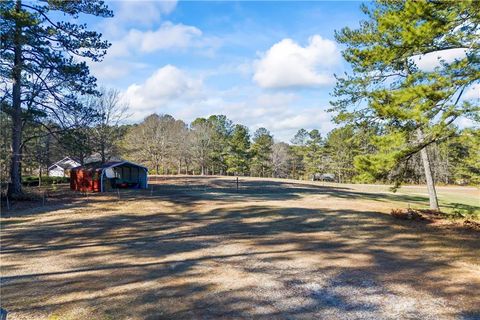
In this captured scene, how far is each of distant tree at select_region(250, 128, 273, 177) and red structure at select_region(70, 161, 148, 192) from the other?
112ft

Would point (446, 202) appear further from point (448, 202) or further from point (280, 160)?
point (280, 160)

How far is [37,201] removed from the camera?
19.1m

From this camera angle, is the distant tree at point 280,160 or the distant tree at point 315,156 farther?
the distant tree at point 280,160

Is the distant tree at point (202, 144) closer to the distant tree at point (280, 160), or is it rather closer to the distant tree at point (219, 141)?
the distant tree at point (219, 141)

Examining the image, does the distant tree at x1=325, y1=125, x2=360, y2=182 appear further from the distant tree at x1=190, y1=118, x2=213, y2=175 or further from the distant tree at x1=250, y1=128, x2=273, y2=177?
the distant tree at x1=190, y1=118, x2=213, y2=175

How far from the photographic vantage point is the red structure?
A: 85.1ft

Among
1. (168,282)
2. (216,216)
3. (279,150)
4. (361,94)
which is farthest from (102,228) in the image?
(279,150)

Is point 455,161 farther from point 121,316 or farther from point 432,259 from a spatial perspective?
point 121,316

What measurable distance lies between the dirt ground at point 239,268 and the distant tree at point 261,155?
48529 mm

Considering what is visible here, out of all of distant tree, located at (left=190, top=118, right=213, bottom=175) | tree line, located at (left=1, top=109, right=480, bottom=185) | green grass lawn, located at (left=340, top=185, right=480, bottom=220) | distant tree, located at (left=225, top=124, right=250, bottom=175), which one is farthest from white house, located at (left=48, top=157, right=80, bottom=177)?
→ green grass lawn, located at (left=340, top=185, right=480, bottom=220)

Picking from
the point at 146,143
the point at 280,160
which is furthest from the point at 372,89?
the point at 280,160

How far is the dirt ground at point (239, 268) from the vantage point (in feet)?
18.1

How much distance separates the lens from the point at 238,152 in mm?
60562

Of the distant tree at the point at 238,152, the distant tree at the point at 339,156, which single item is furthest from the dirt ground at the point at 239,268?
the distant tree at the point at 238,152
